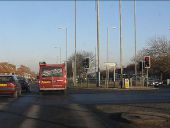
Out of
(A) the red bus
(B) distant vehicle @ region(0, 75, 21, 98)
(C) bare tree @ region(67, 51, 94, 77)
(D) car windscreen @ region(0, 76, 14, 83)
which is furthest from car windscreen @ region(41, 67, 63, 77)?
(C) bare tree @ region(67, 51, 94, 77)

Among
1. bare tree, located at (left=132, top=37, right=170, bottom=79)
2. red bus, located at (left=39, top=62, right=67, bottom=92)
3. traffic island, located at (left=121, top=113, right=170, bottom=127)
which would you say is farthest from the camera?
bare tree, located at (left=132, top=37, right=170, bottom=79)

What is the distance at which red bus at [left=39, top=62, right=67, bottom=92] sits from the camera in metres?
37.3

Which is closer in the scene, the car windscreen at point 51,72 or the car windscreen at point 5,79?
the car windscreen at point 5,79

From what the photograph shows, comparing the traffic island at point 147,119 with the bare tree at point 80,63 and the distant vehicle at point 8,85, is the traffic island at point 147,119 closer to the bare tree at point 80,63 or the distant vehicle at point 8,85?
the distant vehicle at point 8,85

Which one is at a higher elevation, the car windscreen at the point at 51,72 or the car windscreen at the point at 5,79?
the car windscreen at the point at 51,72

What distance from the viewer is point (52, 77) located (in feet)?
123

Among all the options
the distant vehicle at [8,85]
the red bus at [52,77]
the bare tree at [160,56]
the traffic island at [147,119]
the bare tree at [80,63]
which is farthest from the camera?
the bare tree at [80,63]

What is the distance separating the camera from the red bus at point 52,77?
37344 millimetres

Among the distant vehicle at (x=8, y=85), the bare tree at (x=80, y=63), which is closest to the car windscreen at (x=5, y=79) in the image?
the distant vehicle at (x=8, y=85)

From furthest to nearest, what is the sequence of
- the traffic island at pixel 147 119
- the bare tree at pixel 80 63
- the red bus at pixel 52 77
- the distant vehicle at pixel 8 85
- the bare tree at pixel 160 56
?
1. the bare tree at pixel 80 63
2. the bare tree at pixel 160 56
3. the red bus at pixel 52 77
4. the distant vehicle at pixel 8 85
5. the traffic island at pixel 147 119

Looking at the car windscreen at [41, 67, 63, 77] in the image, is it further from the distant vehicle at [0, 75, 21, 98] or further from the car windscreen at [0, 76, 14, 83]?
the car windscreen at [0, 76, 14, 83]

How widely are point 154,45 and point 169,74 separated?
608 centimetres

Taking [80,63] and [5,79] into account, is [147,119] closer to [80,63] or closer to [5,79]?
[5,79]

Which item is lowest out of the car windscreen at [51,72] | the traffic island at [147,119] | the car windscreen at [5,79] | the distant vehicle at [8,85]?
the traffic island at [147,119]
